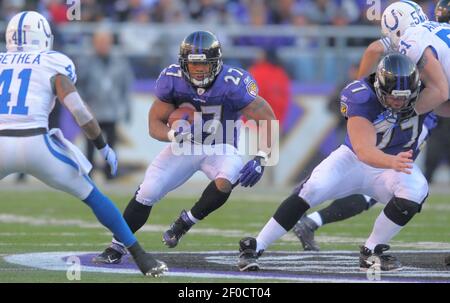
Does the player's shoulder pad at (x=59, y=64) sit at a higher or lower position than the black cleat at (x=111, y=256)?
higher

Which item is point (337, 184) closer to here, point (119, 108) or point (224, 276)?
point (224, 276)

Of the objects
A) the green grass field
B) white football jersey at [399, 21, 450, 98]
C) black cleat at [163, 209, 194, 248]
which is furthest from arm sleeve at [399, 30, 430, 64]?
black cleat at [163, 209, 194, 248]

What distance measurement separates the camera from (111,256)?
6953 mm

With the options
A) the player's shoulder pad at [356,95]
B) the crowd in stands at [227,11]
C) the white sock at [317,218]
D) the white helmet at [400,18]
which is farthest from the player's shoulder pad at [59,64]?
the crowd in stands at [227,11]

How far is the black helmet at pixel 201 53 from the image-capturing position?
7027mm

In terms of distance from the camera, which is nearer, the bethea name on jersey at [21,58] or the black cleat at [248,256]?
the bethea name on jersey at [21,58]

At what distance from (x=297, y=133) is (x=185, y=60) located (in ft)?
24.6

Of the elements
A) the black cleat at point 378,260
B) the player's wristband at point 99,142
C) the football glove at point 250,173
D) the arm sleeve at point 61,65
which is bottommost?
the black cleat at point 378,260

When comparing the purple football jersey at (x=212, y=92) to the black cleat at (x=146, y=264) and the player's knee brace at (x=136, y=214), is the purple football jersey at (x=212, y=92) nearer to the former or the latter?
the player's knee brace at (x=136, y=214)

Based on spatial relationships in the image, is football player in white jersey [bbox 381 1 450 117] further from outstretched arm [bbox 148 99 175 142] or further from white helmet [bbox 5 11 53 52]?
white helmet [bbox 5 11 53 52]

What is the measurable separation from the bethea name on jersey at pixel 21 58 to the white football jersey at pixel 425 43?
93.4 inches

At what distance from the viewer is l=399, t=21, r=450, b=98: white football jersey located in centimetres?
712

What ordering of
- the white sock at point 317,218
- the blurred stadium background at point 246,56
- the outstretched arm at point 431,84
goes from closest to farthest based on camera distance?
the outstretched arm at point 431,84
the white sock at point 317,218
the blurred stadium background at point 246,56

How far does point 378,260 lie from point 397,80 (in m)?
1.09
